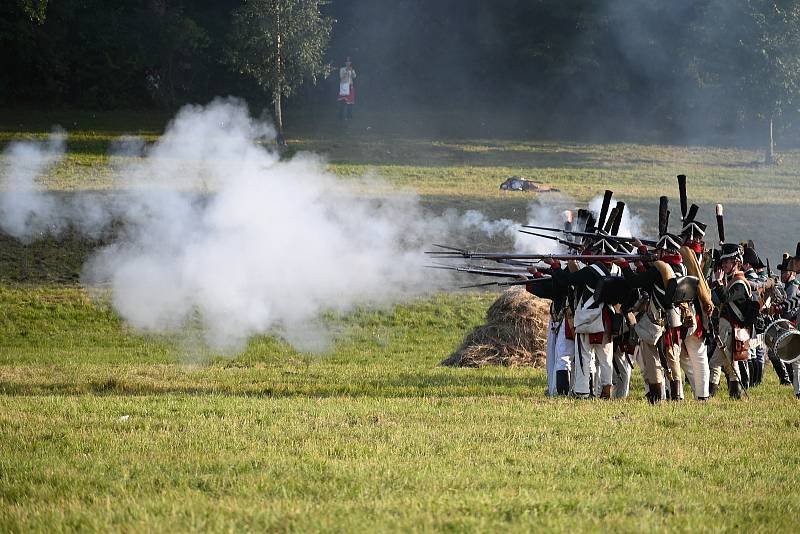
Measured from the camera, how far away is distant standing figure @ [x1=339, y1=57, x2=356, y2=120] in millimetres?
40781

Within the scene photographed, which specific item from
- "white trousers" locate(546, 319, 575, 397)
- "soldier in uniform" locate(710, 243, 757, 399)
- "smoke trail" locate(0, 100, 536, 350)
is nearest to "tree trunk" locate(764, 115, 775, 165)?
"smoke trail" locate(0, 100, 536, 350)

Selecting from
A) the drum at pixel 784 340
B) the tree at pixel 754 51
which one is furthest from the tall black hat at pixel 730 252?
the tree at pixel 754 51

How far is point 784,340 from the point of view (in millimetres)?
12422

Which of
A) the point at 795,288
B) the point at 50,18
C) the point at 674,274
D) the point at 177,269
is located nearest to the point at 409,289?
the point at 177,269

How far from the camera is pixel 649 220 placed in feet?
93.6

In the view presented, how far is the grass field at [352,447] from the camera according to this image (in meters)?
6.89

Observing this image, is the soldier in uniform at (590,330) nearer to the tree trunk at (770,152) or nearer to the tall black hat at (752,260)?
the tall black hat at (752,260)

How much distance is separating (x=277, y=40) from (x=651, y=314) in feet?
64.6

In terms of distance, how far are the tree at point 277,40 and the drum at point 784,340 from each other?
1921 centimetres

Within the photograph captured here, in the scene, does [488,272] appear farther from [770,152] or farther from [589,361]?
[770,152]

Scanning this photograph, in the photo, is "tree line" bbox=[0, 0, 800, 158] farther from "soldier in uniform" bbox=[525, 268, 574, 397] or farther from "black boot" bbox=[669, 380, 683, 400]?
"black boot" bbox=[669, 380, 683, 400]

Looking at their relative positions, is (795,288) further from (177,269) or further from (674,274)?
(177,269)

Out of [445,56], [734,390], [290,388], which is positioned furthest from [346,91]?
[734,390]

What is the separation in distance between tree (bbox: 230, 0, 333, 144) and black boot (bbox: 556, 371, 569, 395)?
1834cm
